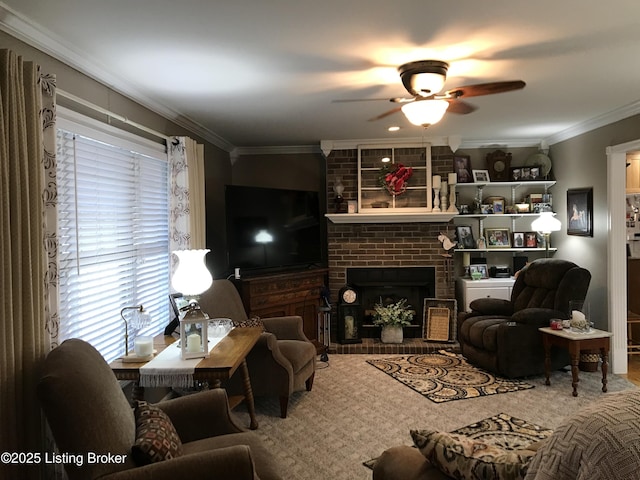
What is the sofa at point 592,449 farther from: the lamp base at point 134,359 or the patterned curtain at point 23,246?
the lamp base at point 134,359

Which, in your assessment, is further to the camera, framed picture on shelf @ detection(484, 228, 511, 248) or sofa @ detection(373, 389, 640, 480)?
framed picture on shelf @ detection(484, 228, 511, 248)

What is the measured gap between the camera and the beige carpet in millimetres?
3012

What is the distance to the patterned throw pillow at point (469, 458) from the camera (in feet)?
4.58

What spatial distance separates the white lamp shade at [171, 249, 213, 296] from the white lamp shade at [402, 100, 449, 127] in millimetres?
1561

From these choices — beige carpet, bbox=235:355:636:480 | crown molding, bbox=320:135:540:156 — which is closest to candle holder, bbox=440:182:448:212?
crown molding, bbox=320:135:540:156

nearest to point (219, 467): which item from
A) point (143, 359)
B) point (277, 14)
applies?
point (143, 359)

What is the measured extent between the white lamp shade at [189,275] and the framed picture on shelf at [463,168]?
154 inches

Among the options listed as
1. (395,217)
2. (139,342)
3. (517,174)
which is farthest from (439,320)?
(139,342)

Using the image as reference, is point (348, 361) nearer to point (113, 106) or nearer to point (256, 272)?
point (256, 272)

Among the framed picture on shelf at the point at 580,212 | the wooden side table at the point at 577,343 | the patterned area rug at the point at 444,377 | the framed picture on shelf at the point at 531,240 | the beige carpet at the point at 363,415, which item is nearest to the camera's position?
the beige carpet at the point at 363,415

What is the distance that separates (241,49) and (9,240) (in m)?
1.48

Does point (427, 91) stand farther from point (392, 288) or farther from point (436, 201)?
point (392, 288)

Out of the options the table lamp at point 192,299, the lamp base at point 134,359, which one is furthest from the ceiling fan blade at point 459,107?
the lamp base at point 134,359

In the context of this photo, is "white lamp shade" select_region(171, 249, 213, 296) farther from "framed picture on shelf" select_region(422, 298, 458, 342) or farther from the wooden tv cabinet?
"framed picture on shelf" select_region(422, 298, 458, 342)
